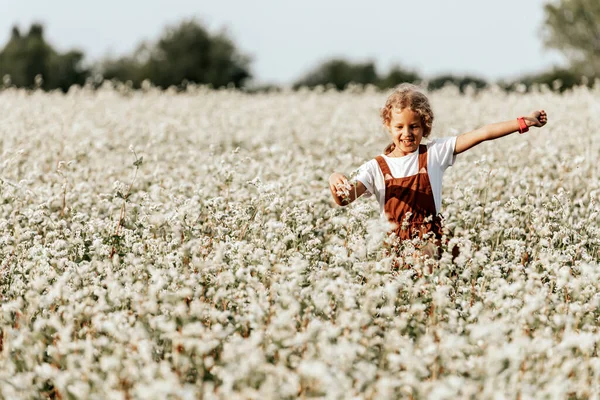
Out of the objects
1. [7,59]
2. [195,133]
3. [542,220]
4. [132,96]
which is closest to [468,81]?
[7,59]

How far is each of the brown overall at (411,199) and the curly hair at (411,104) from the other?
273 mm

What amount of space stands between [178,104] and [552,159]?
12.0 metres

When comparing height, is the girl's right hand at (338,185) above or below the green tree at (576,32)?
below

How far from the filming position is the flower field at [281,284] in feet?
12.1

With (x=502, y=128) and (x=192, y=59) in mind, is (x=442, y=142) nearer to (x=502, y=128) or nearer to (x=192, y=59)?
(x=502, y=128)

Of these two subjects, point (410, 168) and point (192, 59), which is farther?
point (192, 59)

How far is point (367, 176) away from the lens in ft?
20.3

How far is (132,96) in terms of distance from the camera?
2156 cm

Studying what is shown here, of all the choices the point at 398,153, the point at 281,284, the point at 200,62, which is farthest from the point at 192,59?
the point at 281,284

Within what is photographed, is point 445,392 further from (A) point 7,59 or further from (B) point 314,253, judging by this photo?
(A) point 7,59

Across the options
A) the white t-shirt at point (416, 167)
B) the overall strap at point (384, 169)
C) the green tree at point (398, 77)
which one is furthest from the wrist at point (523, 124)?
the green tree at point (398, 77)

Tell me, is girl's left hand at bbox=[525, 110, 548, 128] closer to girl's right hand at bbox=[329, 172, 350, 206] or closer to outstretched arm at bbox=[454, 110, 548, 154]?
outstretched arm at bbox=[454, 110, 548, 154]

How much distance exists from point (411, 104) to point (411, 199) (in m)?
0.81

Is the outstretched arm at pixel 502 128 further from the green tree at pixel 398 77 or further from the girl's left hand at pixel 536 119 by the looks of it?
the green tree at pixel 398 77
